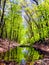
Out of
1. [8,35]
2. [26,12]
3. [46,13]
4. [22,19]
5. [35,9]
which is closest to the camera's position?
[46,13]

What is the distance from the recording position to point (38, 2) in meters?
37.8

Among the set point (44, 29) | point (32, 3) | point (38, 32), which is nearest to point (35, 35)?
point (38, 32)

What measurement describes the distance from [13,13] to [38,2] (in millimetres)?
5623

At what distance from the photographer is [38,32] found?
42.4 meters

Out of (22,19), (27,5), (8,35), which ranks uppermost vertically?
(27,5)

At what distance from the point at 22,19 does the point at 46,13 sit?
9.73 metres

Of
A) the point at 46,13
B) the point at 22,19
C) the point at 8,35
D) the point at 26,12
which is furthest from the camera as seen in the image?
the point at 8,35

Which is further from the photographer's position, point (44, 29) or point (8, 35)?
point (8, 35)

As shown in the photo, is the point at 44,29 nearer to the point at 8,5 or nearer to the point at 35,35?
the point at 35,35

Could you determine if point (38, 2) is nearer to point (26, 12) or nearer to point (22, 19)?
point (26, 12)

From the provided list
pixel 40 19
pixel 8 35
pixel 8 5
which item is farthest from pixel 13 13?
pixel 8 35

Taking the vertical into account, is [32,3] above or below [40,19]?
above

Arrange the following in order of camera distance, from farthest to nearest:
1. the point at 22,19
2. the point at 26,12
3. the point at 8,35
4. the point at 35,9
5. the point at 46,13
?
the point at 8,35 → the point at 22,19 → the point at 26,12 → the point at 35,9 → the point at 46,13

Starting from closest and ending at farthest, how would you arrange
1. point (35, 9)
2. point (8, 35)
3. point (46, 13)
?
point (46, 13)
point (35, 9)
point (8, 35)
